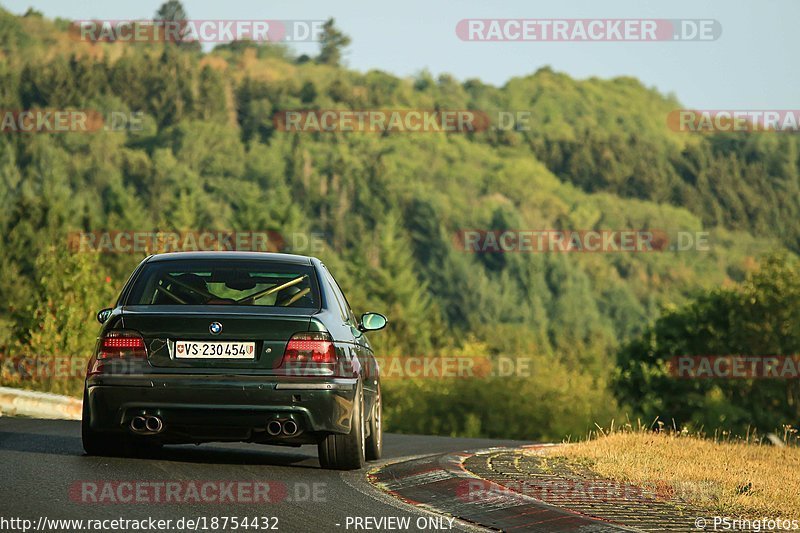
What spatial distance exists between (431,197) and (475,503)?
564ft

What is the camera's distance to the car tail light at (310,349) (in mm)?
10312

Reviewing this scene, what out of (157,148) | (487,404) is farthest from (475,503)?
(157,148)

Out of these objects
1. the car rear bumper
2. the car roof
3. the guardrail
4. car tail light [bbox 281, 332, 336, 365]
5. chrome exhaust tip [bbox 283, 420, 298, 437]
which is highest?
the car roof

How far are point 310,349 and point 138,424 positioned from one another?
1.42m

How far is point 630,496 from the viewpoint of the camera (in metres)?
9.36

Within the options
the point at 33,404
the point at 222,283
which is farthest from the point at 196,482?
the point at 33,404

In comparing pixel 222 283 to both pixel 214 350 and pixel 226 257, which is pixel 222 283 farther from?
pixel 214 350

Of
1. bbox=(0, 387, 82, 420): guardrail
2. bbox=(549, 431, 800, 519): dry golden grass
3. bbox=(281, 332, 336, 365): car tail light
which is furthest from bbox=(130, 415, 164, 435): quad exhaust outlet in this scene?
bbox=(0, 387, 82, 420): guardrail

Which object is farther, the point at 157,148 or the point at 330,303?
the point at 157,148

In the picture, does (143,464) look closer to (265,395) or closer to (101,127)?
(265,395)

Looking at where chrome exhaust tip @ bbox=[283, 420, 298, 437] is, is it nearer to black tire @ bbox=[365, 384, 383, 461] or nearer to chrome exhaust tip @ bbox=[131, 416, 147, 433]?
chrome exhaust tip @ bbox=[131, 416, 147, 433]

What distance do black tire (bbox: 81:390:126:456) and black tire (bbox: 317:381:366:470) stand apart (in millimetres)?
1691

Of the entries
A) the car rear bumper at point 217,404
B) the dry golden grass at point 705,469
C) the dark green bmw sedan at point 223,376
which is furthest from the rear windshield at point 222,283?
the dry golden grass at point 705,469

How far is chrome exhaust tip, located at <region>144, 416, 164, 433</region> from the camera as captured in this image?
10238 millimetres
